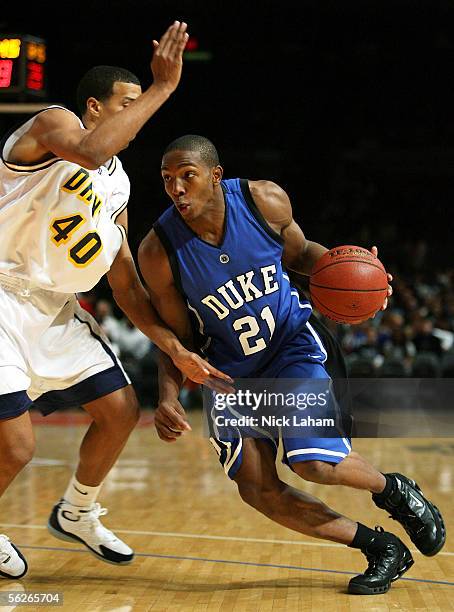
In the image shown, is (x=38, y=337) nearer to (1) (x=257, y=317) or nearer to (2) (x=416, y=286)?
(1) (x=257, y=317)

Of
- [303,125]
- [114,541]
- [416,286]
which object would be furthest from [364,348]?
[114,541]

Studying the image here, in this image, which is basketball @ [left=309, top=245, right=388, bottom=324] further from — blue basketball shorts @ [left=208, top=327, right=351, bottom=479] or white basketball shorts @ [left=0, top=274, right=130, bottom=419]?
white basketball shorts @ [left=0, top=274, right=130, bottom=419]

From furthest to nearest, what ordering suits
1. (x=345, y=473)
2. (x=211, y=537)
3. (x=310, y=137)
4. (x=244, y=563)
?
(x=310, y=137) < (x=211, y=537) < (x=244, y=563) < (x=345, y=473)

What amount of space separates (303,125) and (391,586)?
14.3 metres

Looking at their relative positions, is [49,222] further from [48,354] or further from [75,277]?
[48,354]

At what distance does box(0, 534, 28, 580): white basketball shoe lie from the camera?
4008 millimetres

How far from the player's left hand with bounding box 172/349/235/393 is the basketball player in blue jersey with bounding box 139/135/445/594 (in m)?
0.12

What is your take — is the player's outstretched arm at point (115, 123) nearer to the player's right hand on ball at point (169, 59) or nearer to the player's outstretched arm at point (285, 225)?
the player's right hand on ball at point (169, 59)

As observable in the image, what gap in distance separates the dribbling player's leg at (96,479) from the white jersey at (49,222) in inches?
25.4

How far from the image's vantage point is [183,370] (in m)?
3.82

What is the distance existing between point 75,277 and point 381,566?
1844 mm

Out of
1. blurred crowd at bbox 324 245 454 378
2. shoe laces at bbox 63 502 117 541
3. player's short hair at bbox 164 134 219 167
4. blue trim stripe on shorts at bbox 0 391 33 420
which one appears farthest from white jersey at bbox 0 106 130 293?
blurred crowd at bbox 324 245 454 378

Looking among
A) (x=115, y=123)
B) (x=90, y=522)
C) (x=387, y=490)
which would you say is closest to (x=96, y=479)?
(x=90, y=522)

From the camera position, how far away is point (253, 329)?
3.92 meters
